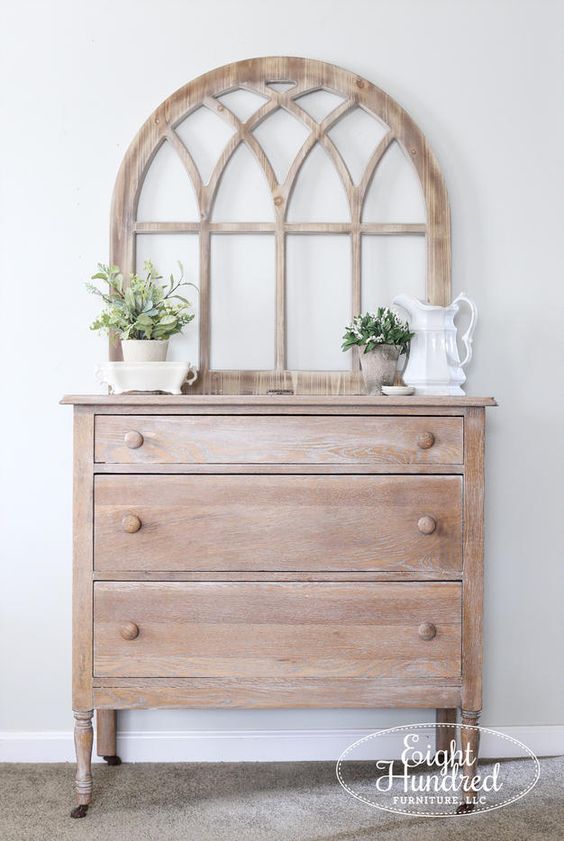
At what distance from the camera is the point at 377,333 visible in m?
2.21

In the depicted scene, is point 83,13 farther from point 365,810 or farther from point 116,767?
point 365,810

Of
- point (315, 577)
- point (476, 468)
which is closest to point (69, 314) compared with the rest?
point (315, 577)

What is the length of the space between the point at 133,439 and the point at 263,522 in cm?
39

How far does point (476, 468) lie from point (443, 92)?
1.27 metres

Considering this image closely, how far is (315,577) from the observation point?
1.91m

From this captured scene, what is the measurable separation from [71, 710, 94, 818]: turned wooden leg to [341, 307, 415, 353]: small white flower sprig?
1261mm

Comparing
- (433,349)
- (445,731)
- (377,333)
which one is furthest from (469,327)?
(445,731)

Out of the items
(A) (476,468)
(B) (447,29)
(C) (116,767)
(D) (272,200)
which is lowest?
(C) (116,767)

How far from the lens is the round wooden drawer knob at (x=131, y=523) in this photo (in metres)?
1.89

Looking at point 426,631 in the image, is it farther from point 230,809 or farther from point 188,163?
point 188,163

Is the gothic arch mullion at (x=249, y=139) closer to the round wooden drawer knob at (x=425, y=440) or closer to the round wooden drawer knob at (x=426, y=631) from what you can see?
the round wooden drawer knob at (x=425, y=440)

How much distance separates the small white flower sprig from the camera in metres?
2.20

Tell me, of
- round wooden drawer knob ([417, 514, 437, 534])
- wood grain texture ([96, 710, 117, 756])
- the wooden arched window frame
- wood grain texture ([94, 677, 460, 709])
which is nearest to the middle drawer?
round wooden drawer knob ([417, 514, 437, 534])

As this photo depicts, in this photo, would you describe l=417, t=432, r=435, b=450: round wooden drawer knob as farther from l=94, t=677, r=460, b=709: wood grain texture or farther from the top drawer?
l=94, t=677, r=460, b=709: wood grain texture
